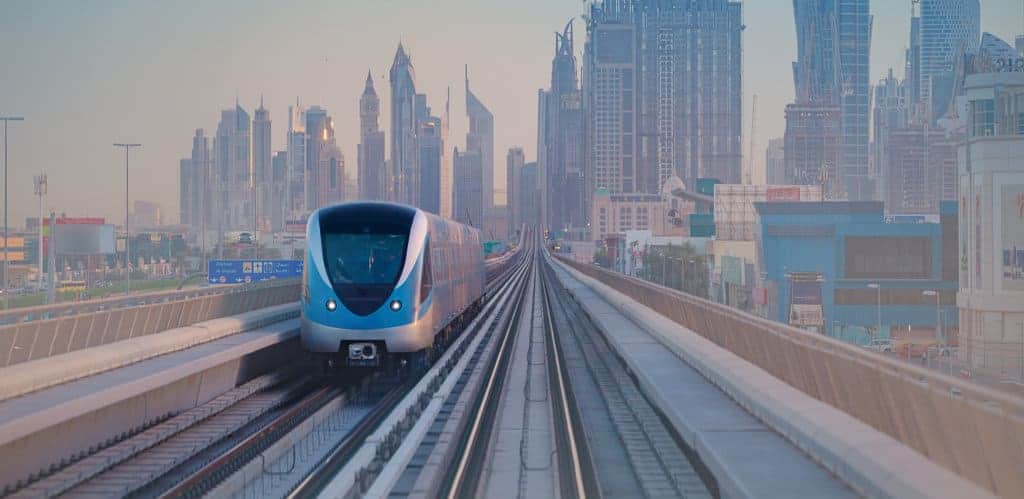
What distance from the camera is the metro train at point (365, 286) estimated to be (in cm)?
1747

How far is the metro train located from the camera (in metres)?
17.5

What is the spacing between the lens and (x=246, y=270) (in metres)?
35.3

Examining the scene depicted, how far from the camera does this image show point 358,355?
17.6 meters

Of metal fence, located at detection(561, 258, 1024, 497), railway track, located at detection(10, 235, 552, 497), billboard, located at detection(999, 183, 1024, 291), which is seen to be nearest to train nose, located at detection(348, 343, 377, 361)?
railway track, located at detection(10, 235, 552, 497)

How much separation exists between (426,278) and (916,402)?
1190 centimetres

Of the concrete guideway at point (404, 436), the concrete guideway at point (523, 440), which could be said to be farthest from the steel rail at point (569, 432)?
the concrete guideway at point (404, 436)

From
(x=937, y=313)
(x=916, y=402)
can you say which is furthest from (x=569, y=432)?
(x=916, y=402)

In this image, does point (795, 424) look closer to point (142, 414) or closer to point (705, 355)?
point (705, 355)

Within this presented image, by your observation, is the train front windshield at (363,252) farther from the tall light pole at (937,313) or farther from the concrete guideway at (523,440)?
the tall light pole at (937,313)

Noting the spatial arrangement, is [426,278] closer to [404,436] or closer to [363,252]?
[363,252]

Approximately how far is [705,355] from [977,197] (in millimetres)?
5008

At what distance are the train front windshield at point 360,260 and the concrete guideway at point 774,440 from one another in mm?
4695

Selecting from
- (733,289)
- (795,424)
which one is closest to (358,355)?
(795,424)

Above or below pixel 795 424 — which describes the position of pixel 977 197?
above
